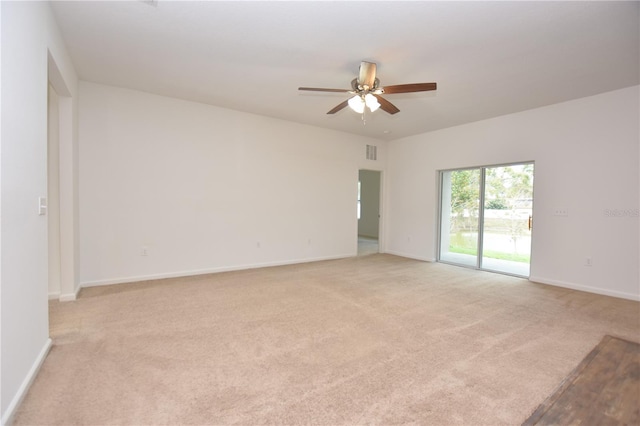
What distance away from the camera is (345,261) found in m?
5.83

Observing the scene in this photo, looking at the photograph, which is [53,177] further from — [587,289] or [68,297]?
[587,289]

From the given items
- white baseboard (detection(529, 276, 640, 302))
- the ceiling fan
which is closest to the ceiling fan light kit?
the ceiling fan

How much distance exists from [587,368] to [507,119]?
4.11 meters

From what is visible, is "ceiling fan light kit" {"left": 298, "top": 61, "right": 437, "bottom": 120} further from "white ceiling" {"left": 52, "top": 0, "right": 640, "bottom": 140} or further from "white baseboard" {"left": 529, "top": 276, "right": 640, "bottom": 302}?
"white baseboard" {"left": 529, "top": 276, "right": 640, "bottom": 302}

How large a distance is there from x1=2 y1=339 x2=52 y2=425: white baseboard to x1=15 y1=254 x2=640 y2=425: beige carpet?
5cm

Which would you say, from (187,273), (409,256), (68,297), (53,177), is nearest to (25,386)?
(68,297)

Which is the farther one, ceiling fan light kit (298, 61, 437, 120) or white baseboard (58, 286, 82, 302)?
white baseboard (58, 286, 82, 302)

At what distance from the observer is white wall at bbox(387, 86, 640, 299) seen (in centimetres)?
373

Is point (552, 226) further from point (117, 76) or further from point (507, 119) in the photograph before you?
point (117, 76)

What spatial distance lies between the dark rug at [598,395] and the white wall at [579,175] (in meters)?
2.21

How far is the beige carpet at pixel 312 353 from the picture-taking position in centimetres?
163

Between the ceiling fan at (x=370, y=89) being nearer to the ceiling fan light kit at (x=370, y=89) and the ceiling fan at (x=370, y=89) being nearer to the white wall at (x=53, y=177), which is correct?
the ceiling fan light kit at (x=370, y=89)

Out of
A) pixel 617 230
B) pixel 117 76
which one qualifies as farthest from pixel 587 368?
pixel 117 76

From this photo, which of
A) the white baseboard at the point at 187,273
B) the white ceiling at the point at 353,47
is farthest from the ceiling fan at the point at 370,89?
the white baseboard at the point at 187,273
